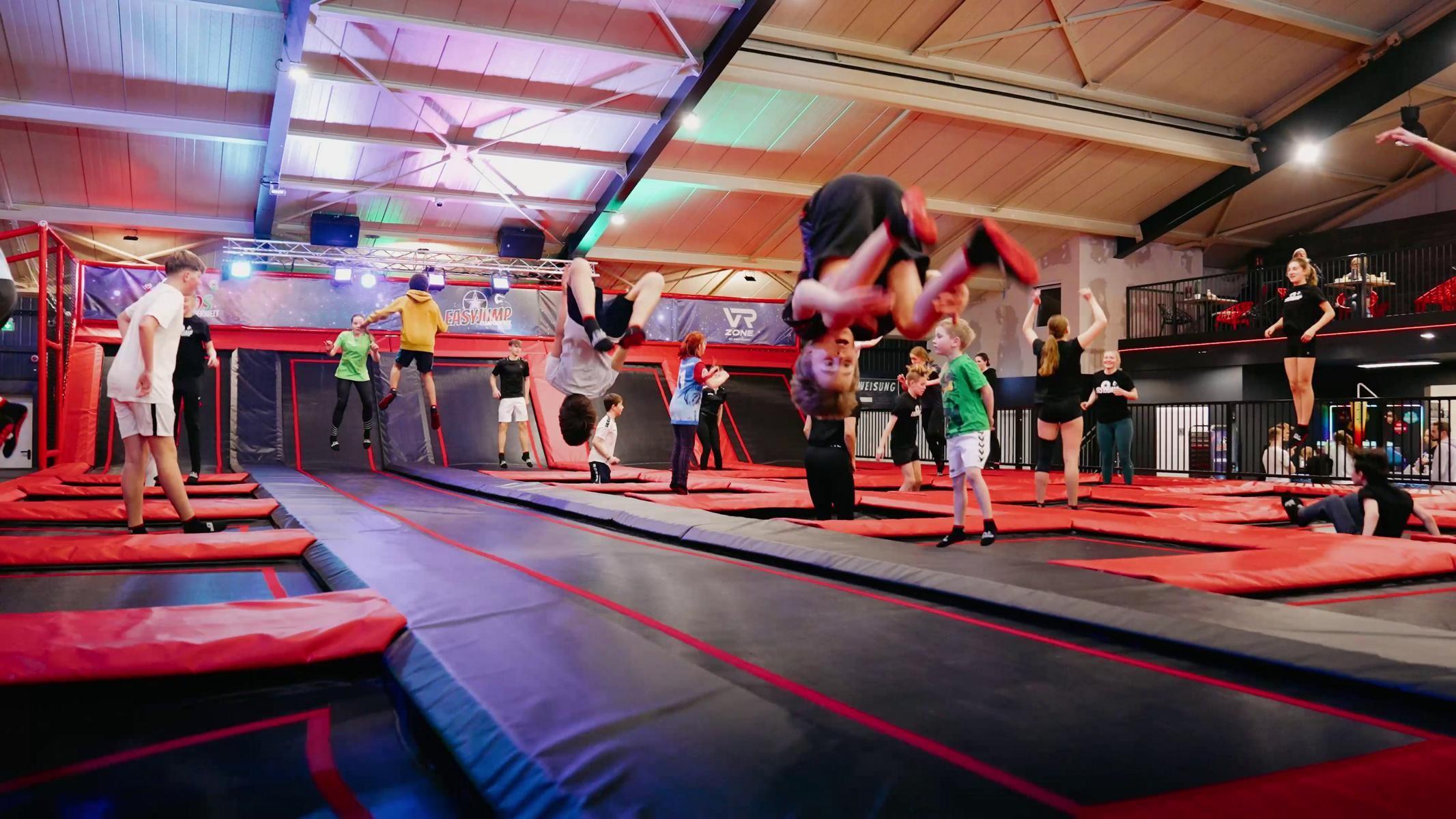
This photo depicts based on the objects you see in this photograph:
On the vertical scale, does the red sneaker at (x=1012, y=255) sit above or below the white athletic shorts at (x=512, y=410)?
above

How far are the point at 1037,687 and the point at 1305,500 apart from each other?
5113 mm

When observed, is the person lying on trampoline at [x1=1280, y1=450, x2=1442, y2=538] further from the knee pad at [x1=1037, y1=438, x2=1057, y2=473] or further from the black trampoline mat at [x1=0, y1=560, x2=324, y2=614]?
→ the black trampoline mat at [x1=0, y1=560, x2=324, y2=614]

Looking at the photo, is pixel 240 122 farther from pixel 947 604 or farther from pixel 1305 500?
pixel 1305 500

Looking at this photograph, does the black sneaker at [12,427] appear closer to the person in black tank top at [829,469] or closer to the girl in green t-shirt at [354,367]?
the girl in green t-shirt at [354,367]

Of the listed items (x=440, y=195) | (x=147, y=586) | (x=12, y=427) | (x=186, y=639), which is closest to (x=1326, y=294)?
(x=440, y=195)

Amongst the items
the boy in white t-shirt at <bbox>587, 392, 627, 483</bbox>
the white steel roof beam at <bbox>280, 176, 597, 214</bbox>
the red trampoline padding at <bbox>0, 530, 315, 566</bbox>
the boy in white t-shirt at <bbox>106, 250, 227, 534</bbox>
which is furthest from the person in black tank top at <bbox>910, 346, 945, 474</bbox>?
the white steel roof beam at <bbox>280, 176, 597, 214</bbox>

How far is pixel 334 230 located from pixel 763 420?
22.9 ft

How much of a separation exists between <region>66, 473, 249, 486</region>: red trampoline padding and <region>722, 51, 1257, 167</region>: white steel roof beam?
6.65m

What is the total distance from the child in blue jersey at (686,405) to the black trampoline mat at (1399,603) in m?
3.69

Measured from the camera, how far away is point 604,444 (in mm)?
7461

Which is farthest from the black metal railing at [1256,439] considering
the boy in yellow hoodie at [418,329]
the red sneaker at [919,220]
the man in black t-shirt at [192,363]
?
the man in black t-shirt at [192,363]

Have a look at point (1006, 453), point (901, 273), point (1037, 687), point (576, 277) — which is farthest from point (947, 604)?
point (1006, 453)

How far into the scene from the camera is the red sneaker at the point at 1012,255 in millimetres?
1980

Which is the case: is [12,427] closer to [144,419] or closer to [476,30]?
[476,30]
